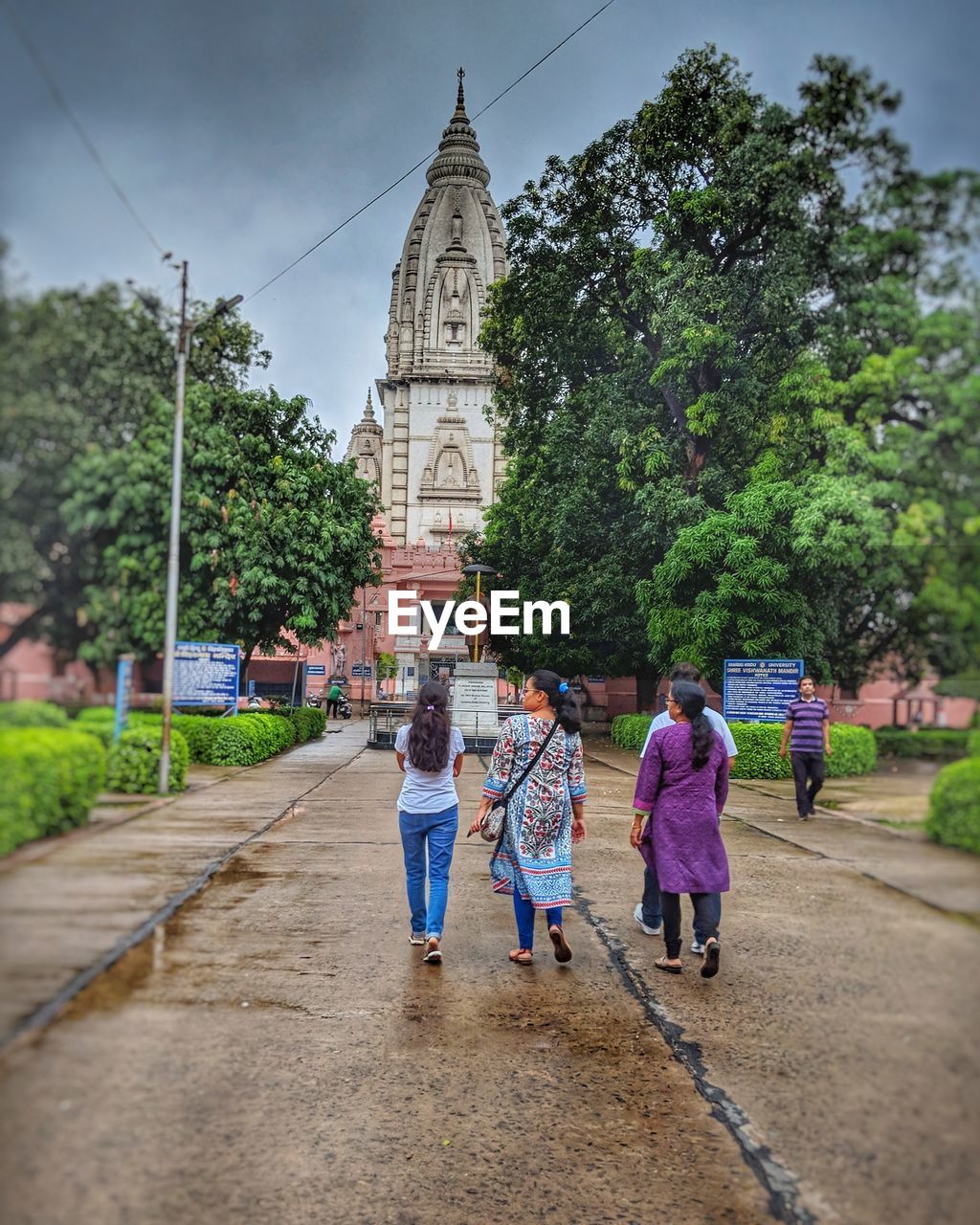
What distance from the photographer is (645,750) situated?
4902mm

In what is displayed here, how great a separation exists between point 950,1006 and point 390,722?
7281 mm

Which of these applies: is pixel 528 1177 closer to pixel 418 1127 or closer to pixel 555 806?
pixel 418 1127

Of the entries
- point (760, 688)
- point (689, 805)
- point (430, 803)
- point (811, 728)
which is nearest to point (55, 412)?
point (811, 728)

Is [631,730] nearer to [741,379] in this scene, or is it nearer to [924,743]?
[741,379]

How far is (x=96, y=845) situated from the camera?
1550 millimetres

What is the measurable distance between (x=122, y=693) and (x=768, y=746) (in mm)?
3055

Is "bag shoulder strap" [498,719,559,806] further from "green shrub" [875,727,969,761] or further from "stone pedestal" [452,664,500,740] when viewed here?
"green shrub" [875,727,969,761]

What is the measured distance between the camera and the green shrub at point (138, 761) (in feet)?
5.43

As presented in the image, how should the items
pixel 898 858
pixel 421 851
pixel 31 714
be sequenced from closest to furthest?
pixel 31 714 → pixel 898 858 → pixel 421 851

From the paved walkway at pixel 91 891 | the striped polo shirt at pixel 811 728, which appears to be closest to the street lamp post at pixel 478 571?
the striped polo shirt at pixel 811 728

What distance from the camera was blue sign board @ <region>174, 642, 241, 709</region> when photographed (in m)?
1.92

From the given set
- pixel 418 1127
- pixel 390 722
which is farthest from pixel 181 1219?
pixel 390 722

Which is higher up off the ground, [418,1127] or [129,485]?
[129,485]

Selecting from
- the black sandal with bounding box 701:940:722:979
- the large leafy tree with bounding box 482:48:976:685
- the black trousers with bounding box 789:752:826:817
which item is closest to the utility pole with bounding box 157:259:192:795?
the large leafy tree with bounding box 482:48:976:685
